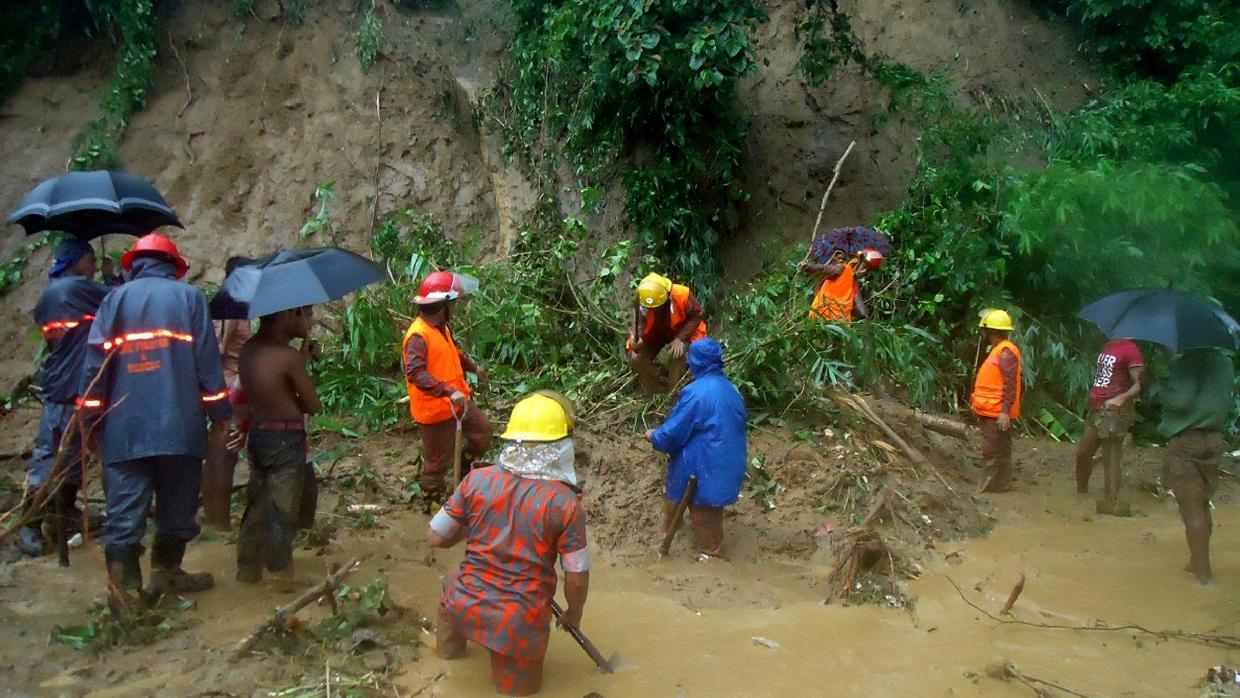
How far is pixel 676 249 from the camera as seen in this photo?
10.6 m

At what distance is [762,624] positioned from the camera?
17.1 feet

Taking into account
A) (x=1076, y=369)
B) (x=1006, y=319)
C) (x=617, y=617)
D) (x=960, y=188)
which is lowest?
(x=617, y=617)

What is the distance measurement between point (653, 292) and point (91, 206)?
3.84 meters

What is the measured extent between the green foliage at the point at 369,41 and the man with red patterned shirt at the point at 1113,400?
914cm

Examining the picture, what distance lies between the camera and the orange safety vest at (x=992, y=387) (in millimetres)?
7332

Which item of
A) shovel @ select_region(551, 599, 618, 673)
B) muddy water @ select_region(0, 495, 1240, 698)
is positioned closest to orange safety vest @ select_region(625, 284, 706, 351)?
muddy water @ select_region(0, 495, 1240, 698)

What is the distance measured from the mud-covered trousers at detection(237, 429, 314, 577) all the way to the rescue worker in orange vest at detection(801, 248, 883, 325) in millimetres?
4955

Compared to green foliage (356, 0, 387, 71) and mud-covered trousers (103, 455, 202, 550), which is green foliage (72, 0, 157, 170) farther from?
mud-covered trousers (103, 455, 202, 550)

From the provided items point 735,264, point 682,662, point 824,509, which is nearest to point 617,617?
point 682,662

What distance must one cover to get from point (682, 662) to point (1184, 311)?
3688mm

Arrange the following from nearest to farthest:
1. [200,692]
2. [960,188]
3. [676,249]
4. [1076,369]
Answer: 1. [200,692]
2. [1076,369]
3. [960,188]
4. [676,249]

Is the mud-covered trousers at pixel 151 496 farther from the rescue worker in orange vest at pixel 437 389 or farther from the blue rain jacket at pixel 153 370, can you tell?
the rescue worker in orange vest at pixel 437 389

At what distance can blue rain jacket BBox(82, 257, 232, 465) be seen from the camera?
15.3 ft

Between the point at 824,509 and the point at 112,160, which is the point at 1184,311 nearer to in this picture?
the point at 824,509
